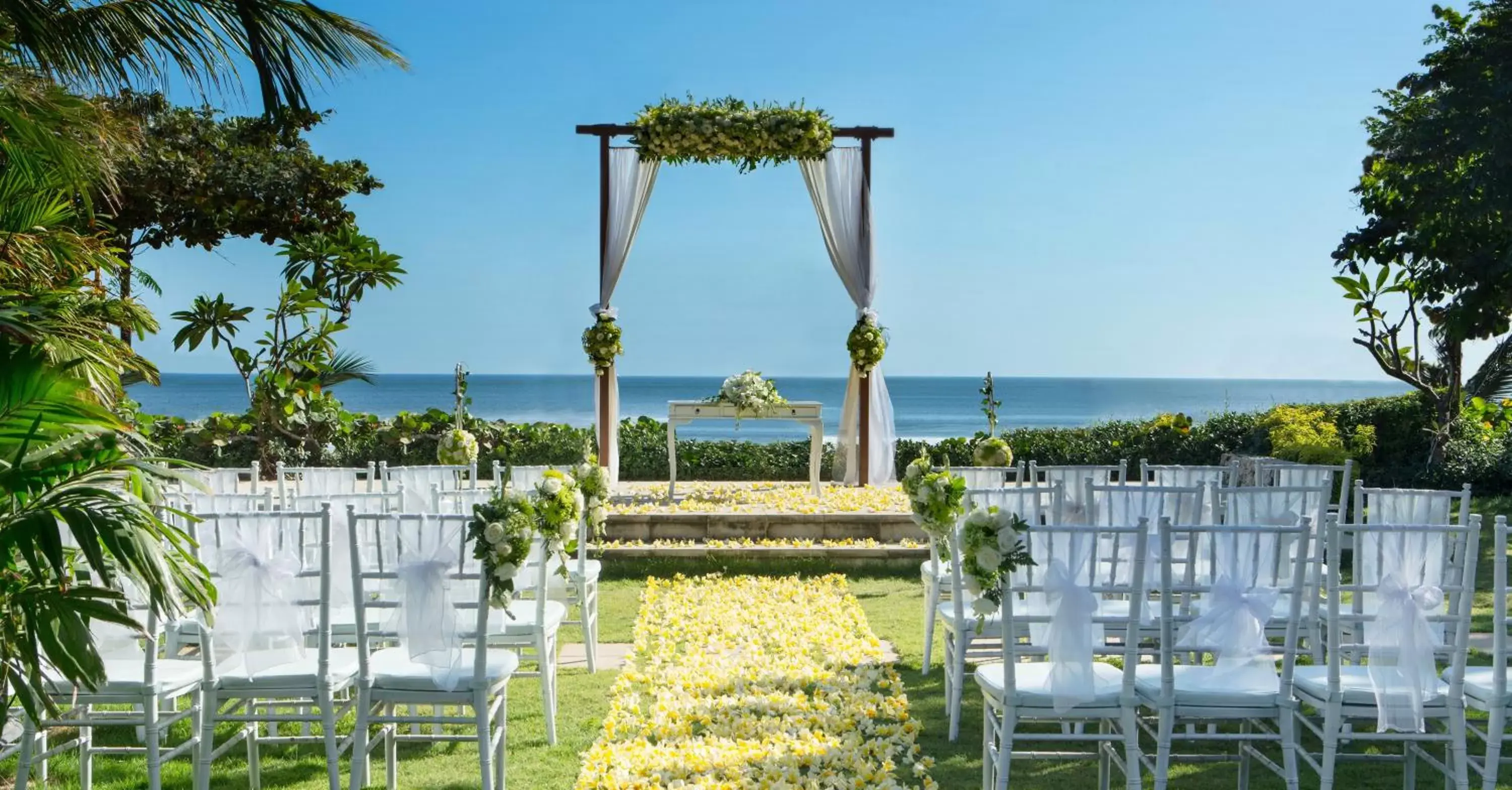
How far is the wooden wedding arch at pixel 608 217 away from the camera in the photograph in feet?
32.0

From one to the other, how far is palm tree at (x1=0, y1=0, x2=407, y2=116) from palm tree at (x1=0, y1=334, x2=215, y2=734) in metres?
2.26

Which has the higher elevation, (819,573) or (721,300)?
(721,300)

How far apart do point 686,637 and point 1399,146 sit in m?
8.11

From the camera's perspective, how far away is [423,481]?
5363 millimetres

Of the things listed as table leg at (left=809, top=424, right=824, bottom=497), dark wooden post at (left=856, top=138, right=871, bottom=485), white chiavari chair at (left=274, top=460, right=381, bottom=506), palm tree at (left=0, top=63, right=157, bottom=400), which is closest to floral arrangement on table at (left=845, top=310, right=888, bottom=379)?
dark wooden post at (left=856, top=138, right=871, bottom=485)

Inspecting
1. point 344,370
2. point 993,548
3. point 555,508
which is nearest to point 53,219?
Result: point 555,508

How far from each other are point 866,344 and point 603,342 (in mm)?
2311

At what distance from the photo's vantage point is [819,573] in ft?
25.0

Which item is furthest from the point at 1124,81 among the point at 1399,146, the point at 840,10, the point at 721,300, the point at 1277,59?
the point at 1399,146

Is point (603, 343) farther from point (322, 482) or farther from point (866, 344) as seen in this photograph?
point (322, 482)

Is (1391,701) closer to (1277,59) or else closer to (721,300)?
(1277,59)

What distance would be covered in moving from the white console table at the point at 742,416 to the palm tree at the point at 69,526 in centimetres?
635

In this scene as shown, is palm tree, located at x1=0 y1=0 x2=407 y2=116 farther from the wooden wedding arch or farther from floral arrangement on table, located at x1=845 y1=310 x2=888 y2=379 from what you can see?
floral arrangement on table, located at x1=845 y1=310 x2=888 y2=379

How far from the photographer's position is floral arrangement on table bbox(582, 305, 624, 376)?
9695 mm
